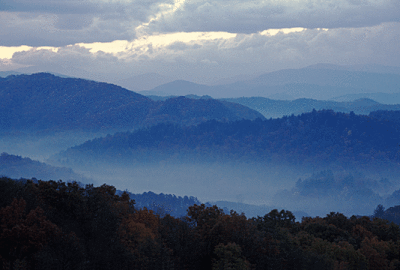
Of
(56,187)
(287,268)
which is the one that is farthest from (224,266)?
(56,187)

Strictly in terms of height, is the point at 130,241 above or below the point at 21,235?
below

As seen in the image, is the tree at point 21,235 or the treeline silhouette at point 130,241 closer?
the tree at point 21,235

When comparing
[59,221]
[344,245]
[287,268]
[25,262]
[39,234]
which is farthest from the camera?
[344,245]

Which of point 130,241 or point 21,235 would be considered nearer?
point 21,235

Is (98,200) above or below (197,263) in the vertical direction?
above

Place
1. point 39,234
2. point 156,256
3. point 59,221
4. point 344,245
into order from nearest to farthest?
1. point 39,234
2. point 156,256
3. point 59,221
4. point 344,245

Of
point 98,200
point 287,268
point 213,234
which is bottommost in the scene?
point 287,268

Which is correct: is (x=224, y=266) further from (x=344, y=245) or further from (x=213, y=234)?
(x=344, y=245)

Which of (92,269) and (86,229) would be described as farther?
(86,229)
